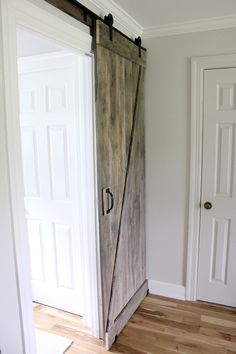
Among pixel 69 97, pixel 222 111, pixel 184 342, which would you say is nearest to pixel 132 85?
pixel 69 97

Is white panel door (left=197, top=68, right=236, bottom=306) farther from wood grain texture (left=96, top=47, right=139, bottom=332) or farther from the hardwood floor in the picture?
wood grain texture (left=96, top=47, right=139, bottom=332)

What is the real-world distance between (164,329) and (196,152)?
4.89 feet

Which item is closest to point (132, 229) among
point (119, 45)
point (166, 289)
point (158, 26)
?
point (166, 289)

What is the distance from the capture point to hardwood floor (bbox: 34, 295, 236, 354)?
220 cm

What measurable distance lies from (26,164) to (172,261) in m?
1.62

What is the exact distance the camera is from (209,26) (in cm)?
240

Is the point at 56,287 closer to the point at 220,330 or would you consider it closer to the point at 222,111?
the point at 220,330

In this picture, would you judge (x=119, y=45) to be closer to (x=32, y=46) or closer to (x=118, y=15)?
(x=118, y=15)

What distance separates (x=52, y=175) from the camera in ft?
8.18

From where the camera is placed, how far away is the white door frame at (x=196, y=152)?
2.43 m

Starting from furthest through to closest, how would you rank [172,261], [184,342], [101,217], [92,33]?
[172,261]
[184,342]
[101,217]
[92,33]

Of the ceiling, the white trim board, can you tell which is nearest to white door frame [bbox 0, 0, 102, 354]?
the white trim board

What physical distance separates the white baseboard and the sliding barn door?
0.20 metres

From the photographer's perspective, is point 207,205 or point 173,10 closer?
point 173,10
